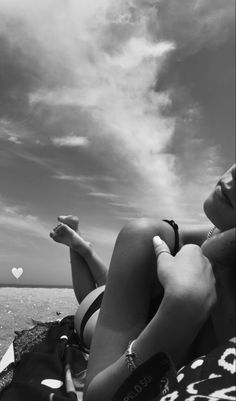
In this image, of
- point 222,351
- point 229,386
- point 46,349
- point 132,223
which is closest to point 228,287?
point 222,351

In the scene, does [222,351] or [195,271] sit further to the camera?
[195,271]

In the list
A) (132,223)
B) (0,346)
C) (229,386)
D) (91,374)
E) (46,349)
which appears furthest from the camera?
(0,346)

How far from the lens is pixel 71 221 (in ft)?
11.5

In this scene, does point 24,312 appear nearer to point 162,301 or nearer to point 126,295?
point 126,295

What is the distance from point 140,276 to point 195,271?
0.40 meters

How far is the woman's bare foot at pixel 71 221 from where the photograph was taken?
3486 mm

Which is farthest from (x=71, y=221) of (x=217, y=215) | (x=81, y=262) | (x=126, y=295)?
(x=217, y=215)

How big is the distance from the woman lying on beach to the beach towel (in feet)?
0.81

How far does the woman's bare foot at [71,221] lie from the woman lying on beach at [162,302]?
1.80m

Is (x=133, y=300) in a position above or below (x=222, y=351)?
above

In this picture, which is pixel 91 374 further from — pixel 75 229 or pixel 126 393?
pixel 75 229

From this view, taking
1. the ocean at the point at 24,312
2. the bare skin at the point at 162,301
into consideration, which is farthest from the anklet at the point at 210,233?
the ocean at the point at 24,312

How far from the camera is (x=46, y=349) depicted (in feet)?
7.89

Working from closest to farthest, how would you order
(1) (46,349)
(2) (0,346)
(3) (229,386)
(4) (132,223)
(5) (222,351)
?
(3) (229,386)
(5) (222,351)
(4) (132,223)
(1) (46,349)
(2) (0,346)
